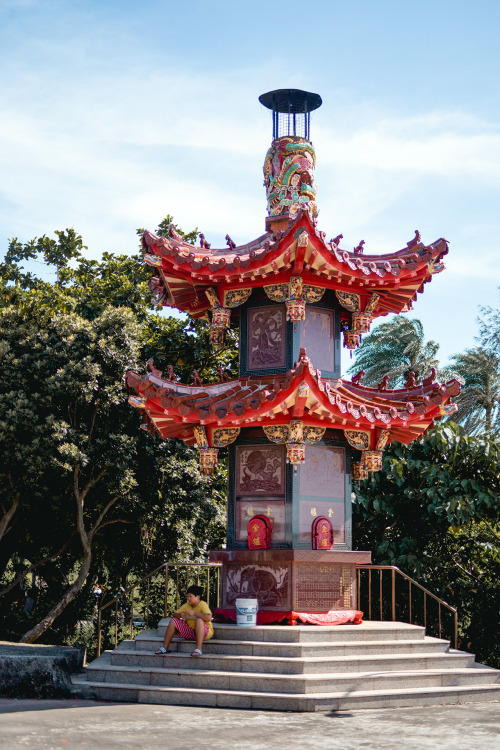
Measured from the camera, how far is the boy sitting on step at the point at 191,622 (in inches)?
486

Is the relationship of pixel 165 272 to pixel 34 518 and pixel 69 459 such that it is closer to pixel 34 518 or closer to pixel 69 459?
pixel 69 459

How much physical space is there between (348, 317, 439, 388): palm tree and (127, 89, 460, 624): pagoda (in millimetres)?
20440

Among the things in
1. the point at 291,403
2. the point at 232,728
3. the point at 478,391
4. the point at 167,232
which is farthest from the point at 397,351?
the point at 232,728

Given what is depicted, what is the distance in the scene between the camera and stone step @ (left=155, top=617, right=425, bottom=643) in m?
12.2

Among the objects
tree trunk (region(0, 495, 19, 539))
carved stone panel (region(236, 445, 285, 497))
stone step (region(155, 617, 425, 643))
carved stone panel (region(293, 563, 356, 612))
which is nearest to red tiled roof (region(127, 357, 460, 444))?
carved stone panel (region(236, 445, 285, 497))

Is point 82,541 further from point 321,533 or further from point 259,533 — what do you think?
point 321,533

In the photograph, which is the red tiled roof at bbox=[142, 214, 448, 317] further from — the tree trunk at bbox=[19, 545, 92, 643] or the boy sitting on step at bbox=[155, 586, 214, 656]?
the tree trunk at bbox=[19, 545, 92, 643]

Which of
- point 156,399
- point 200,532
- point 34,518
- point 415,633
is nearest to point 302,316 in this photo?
point 156,399

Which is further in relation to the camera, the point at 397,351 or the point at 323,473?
the point at 397,351

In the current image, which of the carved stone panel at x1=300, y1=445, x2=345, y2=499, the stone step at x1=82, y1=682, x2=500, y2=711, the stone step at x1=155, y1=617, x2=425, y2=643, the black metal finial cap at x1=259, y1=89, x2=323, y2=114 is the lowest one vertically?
the stone step at x1=82, y1=682, x2=500, y2=711

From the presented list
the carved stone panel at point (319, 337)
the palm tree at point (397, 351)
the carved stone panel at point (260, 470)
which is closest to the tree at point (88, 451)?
the carved stone panel at point (260, 470)

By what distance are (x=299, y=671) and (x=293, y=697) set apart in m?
0.73

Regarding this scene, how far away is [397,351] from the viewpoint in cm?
3616

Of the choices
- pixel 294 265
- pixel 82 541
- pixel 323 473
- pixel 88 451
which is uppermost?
pixel 294 265
